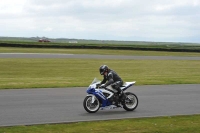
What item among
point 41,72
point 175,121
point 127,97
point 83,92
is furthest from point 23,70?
point 175,121

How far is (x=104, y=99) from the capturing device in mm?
12188

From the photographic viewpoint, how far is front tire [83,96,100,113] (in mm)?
12000

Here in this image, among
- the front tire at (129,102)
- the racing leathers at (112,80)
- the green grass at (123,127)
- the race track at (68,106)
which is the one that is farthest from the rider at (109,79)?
the green grass at (123,127)

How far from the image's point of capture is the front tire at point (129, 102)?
41.6 feet

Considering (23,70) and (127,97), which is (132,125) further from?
(23,70)

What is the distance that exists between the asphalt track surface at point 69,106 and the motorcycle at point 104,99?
8.6 inches

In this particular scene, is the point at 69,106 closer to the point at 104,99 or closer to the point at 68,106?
the point at 68,106

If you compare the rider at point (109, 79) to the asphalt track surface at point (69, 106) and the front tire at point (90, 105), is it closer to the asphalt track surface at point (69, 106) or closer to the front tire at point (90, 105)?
the front tire at point (90, 105)

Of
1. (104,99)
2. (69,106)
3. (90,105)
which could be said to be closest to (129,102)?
(104,99)

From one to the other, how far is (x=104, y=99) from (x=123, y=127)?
241cm

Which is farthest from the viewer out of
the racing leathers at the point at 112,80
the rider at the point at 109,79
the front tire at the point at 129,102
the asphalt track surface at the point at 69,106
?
the front tire at the point at 129,102

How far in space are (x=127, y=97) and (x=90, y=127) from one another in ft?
10.5

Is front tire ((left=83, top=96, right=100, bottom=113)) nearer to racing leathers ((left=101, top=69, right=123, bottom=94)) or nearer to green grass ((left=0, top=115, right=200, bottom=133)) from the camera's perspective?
racing leathers ((left=101, top=69, right=123, bottom=94))

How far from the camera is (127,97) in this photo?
12.7 metres
